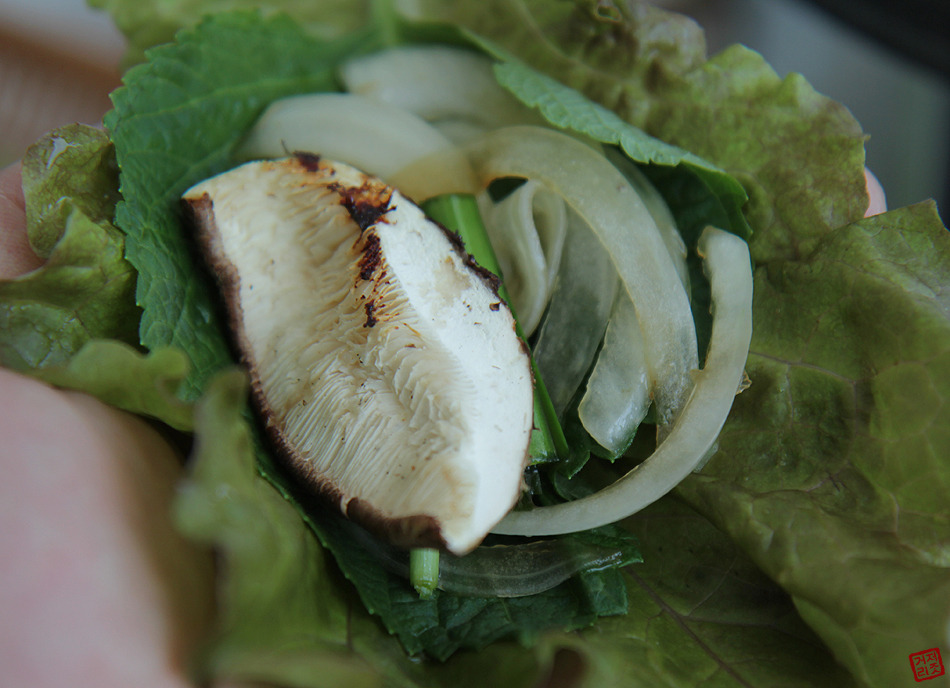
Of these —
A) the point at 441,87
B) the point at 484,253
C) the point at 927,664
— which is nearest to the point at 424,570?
the point at 484,253

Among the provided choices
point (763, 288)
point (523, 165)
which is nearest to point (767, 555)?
point (763, 288)

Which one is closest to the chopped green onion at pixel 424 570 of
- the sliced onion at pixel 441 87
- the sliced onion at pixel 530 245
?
the sliced onion at pixel 530 245

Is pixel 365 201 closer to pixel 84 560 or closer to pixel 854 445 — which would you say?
pixel 84 560

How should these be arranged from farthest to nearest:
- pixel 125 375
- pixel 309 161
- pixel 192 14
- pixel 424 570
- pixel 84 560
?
1. pixel 192 14
2. pixel 309 161
3. pixel 424 570
4. pixel 125 375
5. pixel 84 560

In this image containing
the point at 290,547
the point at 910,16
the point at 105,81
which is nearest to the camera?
the point at 290,547

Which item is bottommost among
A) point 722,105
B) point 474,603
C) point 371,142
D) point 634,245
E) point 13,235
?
point 474,603

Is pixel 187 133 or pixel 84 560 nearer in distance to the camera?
pixel 84 560

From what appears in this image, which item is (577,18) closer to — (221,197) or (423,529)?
(221,197)

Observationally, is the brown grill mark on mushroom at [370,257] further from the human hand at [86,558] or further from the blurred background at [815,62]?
the blurred background at [815,62]
